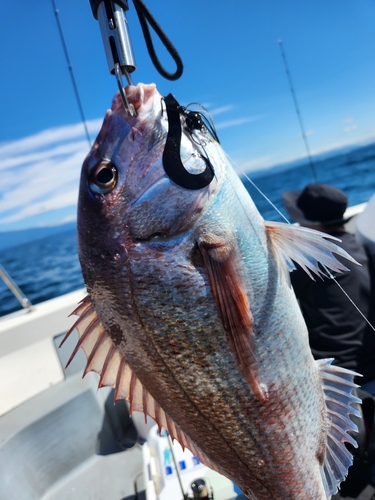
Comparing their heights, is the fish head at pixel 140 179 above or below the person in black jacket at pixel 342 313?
above

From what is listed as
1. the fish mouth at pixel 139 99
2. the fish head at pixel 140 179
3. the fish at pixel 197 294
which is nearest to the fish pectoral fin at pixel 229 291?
the fish at pixel 197 294

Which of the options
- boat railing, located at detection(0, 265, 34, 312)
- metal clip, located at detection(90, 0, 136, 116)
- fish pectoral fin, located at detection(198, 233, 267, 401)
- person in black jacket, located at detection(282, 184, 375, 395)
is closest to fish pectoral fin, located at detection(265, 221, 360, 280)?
fish pectoral fin, located at detection(198, 233, 267, 401)

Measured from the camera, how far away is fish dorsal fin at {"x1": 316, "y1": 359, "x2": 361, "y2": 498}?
1446mm

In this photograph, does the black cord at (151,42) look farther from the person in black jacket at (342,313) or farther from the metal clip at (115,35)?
the person in black jacket at (342,313)

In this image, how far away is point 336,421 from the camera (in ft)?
4.89

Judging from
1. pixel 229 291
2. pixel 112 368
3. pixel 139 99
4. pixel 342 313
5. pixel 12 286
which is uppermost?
pixel 139 99

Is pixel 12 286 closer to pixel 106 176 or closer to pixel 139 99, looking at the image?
pixel 106 176

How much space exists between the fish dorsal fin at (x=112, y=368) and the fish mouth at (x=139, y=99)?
68cm

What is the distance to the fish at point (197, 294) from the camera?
117 centimetres

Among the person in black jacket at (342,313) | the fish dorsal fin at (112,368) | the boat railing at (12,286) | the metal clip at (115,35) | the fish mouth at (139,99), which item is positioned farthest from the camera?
the boat railing at (12,286)

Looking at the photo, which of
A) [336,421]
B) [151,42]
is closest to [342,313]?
[336,421]

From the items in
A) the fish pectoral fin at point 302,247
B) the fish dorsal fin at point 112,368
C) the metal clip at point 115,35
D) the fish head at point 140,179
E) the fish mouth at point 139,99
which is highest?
the metal clip at point 115,35

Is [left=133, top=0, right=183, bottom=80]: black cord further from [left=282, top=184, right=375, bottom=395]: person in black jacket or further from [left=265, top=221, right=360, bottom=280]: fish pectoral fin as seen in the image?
[left=282, top=184, right=375, bottom=395]: person in black jacket

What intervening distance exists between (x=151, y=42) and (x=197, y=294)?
885 millimetres
